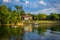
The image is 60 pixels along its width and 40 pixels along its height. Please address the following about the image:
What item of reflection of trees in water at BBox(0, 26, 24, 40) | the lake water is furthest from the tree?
A: reflection of trees in water at BBox(0, 26, 24, 40)

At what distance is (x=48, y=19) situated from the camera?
11297 millimetres

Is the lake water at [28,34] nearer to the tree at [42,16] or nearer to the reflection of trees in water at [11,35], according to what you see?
the reflection of trees in water at [11,35]

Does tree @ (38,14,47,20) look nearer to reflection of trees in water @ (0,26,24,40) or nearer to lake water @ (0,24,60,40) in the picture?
lake water @ (0,24,60,40)

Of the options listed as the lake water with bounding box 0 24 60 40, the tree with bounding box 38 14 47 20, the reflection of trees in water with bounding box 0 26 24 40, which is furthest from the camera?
the tree with bounding box 38 14 47 20

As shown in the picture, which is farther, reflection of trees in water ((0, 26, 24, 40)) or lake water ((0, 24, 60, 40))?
lake water ((0, 24, 60, 40))

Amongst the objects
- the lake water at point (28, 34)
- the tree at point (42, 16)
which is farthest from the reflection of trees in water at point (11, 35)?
the tree at point (42, 16)

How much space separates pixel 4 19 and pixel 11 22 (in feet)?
1.76

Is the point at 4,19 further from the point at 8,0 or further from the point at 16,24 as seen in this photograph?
the point at 8,0

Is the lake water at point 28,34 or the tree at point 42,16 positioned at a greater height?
the tree at point 42,16

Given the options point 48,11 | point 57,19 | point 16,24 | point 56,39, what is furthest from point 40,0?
point 56,39

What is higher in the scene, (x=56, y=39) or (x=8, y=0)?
(x=8, y=0)

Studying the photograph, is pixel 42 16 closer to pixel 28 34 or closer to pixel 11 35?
pixel 28 34

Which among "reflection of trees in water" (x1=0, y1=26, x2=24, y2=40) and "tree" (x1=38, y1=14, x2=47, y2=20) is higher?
"tree" (x1=38, y1=14, x2=47, y2=20)

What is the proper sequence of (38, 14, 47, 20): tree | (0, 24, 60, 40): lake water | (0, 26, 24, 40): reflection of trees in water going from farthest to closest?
(38, 14, 47, 20): tree → (0, 24, 60, 40): lake water → (0, 26, 24, 40): reflection of trees in water
